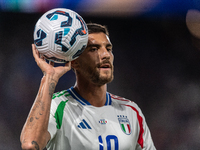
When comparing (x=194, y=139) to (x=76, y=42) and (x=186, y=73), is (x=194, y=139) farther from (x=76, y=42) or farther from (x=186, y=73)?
(x=76, y=42)

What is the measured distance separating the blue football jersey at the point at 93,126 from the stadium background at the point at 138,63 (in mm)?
2657

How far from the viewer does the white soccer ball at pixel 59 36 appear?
1.75 m

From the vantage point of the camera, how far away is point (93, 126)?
2.04 metres

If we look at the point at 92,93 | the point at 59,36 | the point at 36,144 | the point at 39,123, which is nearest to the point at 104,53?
the point at 92,93

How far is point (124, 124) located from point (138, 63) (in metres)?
2.98

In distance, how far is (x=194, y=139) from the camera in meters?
4.74

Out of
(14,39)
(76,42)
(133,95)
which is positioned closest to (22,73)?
(14,39)

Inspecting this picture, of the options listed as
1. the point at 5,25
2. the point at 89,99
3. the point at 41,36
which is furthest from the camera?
the point at 5,25

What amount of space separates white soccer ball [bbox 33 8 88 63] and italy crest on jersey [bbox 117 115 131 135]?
2.52 feet

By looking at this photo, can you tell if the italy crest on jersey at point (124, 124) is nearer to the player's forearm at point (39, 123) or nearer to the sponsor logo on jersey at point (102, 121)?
the sponsor logo on jersey at point (102, 121)

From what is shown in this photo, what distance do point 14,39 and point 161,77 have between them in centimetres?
311

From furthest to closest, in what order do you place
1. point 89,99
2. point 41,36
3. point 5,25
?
point 5,25, point 89,99, point 41,36

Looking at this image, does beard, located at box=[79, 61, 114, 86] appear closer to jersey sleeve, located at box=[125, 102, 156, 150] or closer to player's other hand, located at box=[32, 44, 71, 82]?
player's other hand, located at box=[32, 44, 71, 82]

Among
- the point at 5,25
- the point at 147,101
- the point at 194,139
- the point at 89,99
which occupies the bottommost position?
the point at 194,139
